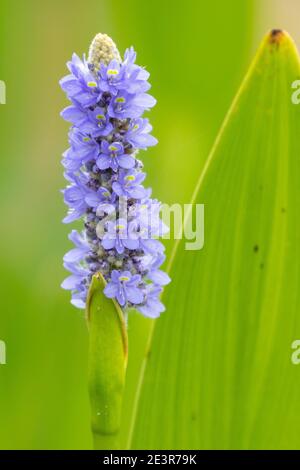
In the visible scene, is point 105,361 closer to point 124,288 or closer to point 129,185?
point 124,288

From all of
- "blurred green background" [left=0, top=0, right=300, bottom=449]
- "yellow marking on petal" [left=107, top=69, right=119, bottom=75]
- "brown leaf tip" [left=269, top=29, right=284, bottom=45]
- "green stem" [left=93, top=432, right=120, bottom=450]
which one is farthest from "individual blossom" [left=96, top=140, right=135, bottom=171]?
"blurred green background" [left=0, top=0, right=300, bottom=449]

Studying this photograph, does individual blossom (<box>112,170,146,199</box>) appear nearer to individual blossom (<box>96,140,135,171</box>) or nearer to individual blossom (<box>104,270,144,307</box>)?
individual blossom (<box>96,140,135,171</box>)

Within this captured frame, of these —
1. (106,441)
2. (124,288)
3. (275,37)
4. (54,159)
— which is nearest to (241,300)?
(124,288)

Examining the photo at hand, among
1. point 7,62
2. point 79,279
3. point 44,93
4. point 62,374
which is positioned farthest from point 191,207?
point 44,93

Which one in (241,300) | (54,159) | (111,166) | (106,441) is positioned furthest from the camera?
(54,159)

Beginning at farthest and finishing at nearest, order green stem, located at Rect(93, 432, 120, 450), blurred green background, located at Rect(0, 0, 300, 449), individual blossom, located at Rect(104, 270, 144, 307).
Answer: blurred green background, located at Rect(0, 0, 300, 449) → green stem, located at Rect(93, 432, 120, 450) → individual blossom, located at Rect(104, 270, 144, 307)

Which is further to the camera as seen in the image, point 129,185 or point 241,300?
point 241,300
